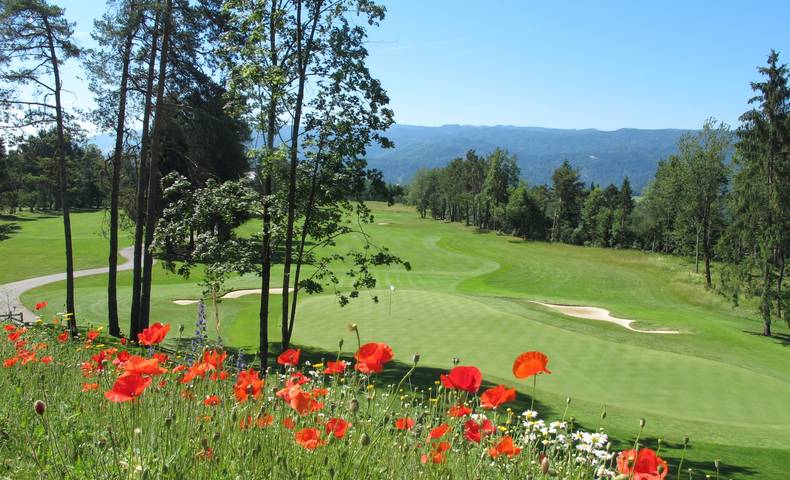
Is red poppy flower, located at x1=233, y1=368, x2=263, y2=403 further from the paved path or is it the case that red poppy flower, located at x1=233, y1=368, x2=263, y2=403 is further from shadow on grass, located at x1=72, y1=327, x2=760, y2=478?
the paved path

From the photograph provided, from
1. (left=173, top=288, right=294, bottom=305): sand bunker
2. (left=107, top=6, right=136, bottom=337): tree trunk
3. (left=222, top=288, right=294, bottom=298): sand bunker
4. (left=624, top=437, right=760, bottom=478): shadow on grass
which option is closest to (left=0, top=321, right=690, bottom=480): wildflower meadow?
(left=624, top=437, right=760, bottom=478): shadow on grass

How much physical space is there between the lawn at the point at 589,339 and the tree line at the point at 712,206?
256 cm

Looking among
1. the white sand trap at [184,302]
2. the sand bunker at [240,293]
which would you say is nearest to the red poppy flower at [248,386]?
the white sand trap at [184,302]

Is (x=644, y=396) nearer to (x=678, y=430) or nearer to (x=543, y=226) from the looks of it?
(x=678, y=430)

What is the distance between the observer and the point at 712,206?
3803 cm

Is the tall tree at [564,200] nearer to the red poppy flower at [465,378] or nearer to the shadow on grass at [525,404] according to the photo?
the shadow on grass at [525,404]

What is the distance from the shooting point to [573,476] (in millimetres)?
2711

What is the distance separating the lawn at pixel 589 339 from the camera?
818cm

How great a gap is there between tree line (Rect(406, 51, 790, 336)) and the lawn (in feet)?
8.39

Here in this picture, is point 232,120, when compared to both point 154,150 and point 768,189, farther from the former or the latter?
point 768,189

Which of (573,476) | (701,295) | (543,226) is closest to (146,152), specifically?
(573,476)

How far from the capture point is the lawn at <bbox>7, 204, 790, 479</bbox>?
818 cm

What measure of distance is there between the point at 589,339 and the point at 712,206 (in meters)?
30.4

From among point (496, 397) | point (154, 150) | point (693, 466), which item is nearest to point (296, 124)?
point (154, 150)
